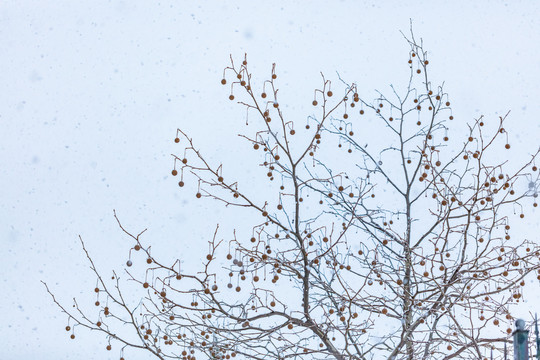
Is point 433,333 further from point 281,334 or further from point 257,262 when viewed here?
point 257,262

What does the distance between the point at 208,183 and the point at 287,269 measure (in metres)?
Result: 0.90

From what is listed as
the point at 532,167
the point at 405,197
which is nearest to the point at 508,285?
the point at 532,167

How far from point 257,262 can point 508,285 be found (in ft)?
6.13

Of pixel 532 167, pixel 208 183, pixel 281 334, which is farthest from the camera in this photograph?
pixel 532 167

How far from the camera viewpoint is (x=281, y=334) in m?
5.28

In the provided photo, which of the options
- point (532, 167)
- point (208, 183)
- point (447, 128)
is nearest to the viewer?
point (208, 183)

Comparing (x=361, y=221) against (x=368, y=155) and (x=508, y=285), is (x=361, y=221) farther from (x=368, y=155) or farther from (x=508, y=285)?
(x=508, y=285)

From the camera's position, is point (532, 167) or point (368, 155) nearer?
point (532, 167)

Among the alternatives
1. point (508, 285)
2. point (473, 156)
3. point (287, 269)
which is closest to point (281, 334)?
point (287, 269)

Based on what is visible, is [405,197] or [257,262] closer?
[257,262]

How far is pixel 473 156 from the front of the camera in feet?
18.8

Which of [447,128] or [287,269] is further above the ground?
[447,128]

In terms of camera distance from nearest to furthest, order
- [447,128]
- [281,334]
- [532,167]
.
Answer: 1. [281,334]
2. [532,167]
3. [447,128]

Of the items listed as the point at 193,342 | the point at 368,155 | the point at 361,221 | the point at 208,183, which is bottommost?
the point at 193,342
